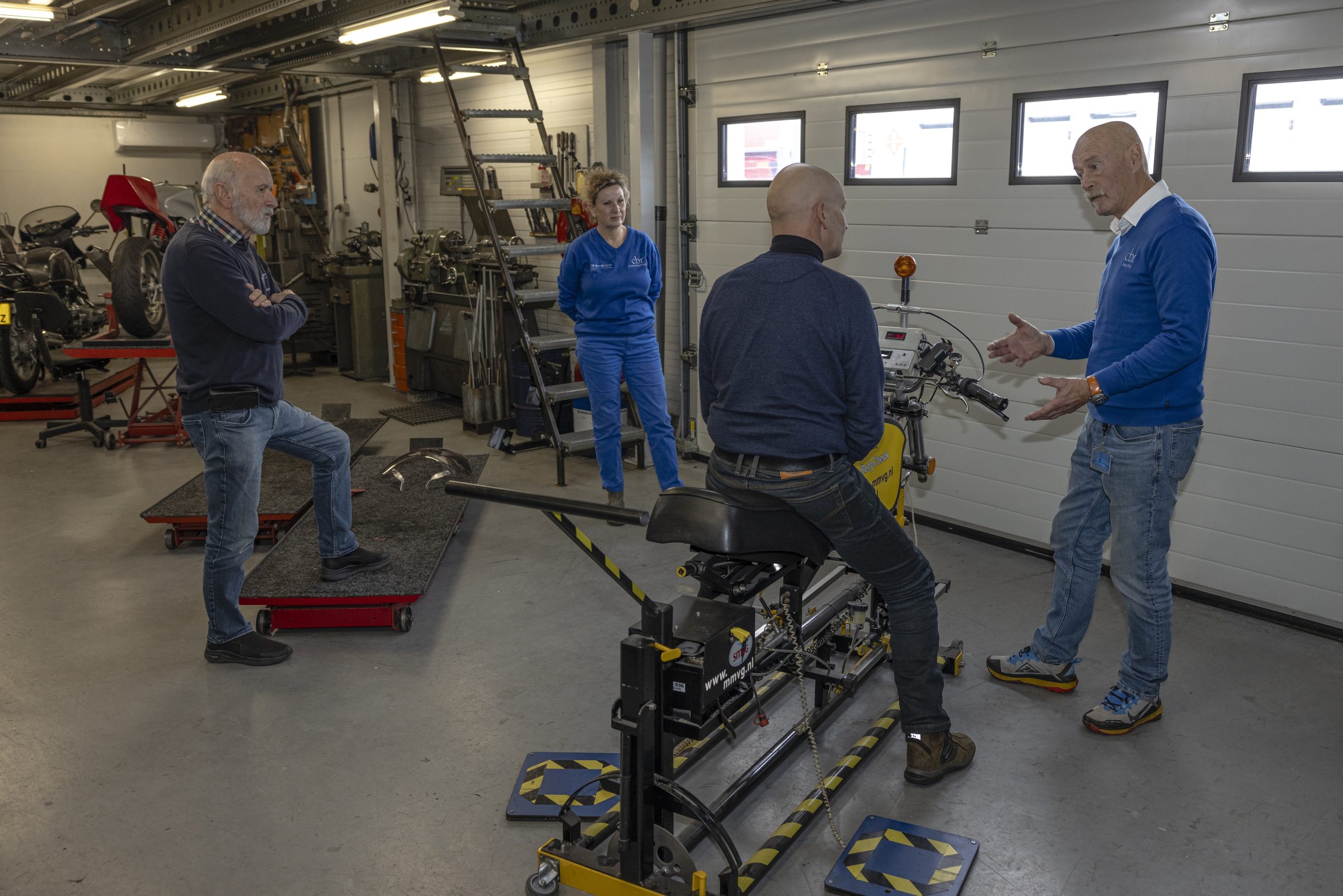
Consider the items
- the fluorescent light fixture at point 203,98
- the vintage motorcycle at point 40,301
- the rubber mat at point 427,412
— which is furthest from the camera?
the fluorescent light fixture at point 203,98

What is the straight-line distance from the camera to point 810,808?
288 cm

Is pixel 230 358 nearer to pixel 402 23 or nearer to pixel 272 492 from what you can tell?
pixel 272 492

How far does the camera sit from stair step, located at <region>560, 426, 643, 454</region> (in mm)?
6625

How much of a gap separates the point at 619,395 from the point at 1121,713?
3.24 meters

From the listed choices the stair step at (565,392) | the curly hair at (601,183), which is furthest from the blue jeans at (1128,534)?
the stair step at (565,392)

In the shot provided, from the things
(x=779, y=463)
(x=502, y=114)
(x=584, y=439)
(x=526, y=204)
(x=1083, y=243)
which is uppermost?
(x=502, y=114)

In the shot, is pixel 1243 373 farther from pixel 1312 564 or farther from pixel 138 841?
pixel 138 841

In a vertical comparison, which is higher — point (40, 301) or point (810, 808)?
point (40, 301)

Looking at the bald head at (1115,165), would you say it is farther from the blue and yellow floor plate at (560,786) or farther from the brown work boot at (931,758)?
the blue and yellow floor plate at (560,786)

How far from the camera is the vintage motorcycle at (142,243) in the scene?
7.25 m

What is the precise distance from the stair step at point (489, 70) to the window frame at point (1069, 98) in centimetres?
375

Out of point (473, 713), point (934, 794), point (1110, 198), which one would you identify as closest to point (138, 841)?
point (473, 713)

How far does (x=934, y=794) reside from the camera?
3.15m

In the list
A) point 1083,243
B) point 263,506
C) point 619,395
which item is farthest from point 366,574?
point 1083,243
